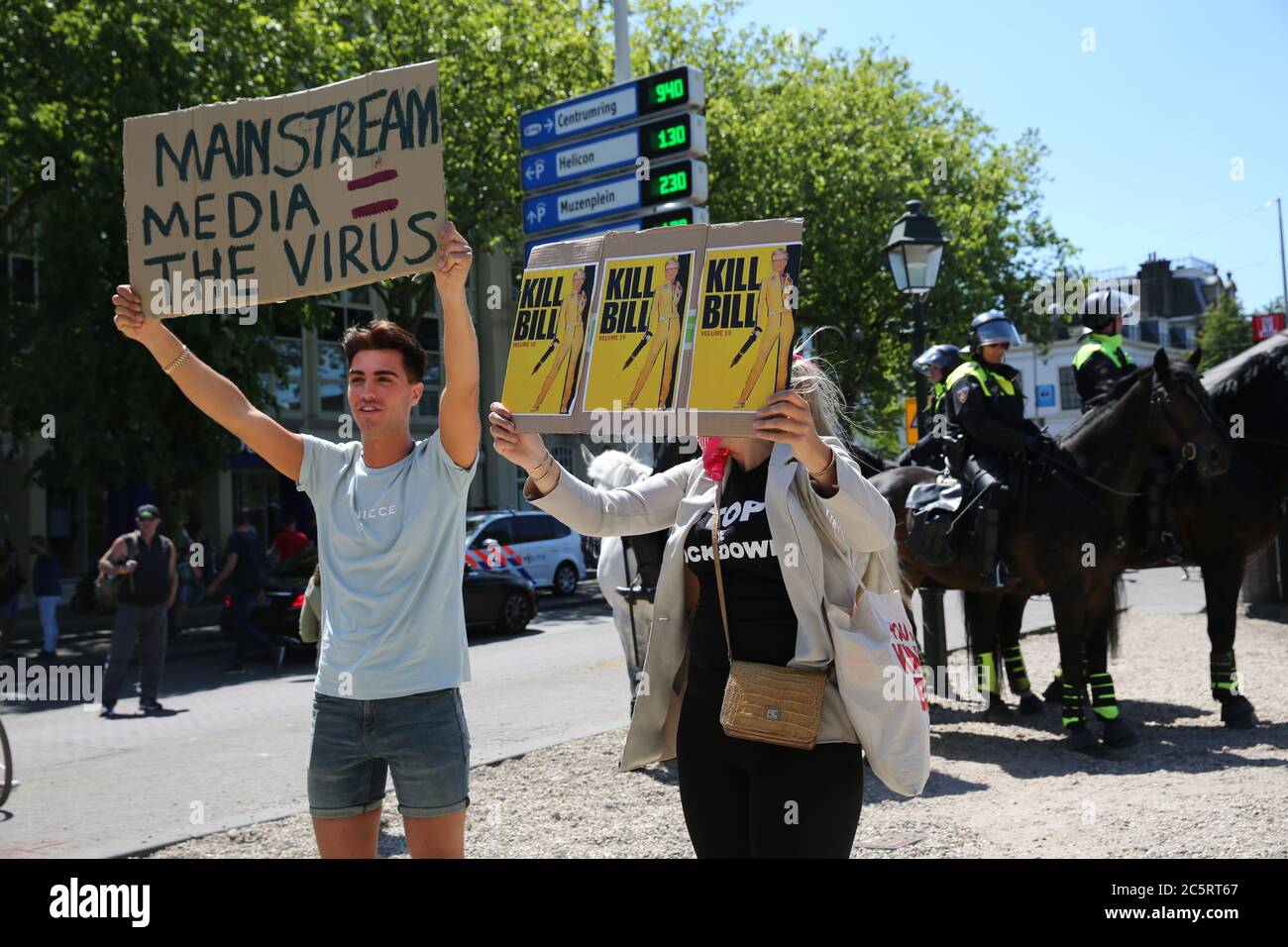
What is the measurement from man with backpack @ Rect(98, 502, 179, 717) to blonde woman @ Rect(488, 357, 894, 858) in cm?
963

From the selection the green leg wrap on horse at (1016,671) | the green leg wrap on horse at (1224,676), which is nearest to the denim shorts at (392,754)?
the green leg wrap on horse at (1224,676)

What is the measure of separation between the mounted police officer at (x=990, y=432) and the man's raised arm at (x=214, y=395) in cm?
543

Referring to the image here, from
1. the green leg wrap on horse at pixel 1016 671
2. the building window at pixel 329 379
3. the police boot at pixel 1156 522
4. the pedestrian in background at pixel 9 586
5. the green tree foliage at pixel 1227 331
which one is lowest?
the green leg wrap on horse at pixel 1016 671

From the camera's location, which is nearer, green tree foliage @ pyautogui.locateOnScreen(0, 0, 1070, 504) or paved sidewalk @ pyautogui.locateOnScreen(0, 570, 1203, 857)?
paved sidewalk @ pyautogui.locateOnScreen(0, 570, 1203, 857)

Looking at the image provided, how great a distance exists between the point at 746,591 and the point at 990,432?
5.14 m

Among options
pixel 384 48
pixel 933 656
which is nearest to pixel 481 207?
pixel 384 48

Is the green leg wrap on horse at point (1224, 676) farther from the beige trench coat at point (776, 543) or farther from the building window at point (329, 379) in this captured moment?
the building window at point (329, 379)

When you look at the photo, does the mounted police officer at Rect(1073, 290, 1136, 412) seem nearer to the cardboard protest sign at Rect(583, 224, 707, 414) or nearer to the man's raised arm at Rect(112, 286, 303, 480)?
the cardboard protest sign at Rect(583, 224, 707, 414)

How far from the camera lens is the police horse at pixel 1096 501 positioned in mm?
7664

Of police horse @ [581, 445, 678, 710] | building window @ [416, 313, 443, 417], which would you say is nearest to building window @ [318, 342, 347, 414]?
building window @ [416, 313, 443, 417]

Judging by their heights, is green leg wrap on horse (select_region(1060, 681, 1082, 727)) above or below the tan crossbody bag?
below

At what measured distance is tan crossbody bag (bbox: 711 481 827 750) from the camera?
118 inches

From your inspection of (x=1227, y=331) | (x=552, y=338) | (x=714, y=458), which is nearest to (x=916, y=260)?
(x=714, y=458)

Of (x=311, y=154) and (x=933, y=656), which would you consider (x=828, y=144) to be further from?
(x=311, y=154)
